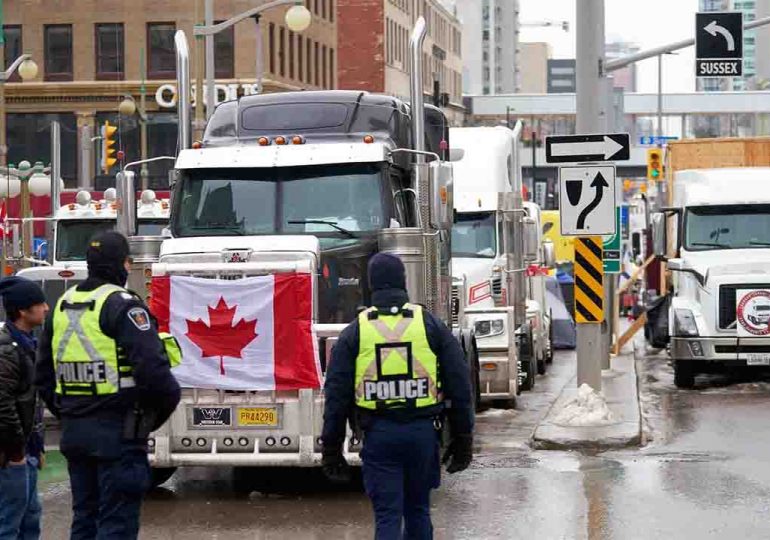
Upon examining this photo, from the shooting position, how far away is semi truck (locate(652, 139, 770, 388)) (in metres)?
21.7

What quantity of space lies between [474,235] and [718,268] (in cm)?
349

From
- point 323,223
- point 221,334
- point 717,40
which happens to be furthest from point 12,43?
point 221,334

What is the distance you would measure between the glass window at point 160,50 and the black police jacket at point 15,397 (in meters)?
57.2

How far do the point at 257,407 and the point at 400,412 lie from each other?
4246 mm

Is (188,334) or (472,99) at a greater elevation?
(472,99)

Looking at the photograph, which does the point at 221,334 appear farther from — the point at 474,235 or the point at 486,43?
the point at 486,43

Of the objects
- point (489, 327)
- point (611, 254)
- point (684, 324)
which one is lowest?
point (684, 324)

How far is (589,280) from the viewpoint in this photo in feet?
58.2

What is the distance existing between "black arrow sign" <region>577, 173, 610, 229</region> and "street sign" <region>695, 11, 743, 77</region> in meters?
8.66

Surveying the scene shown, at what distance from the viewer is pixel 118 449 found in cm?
837

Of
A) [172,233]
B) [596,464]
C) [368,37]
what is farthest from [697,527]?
[368,37]

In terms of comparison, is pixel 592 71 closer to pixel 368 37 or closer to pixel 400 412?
pixel 400 412

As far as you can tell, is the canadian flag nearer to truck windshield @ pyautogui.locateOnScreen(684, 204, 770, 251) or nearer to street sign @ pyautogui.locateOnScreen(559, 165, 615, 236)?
street sign @ pyautogui.locateOnScreen(559, 165, 615, 236)

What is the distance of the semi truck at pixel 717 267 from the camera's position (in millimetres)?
21688
